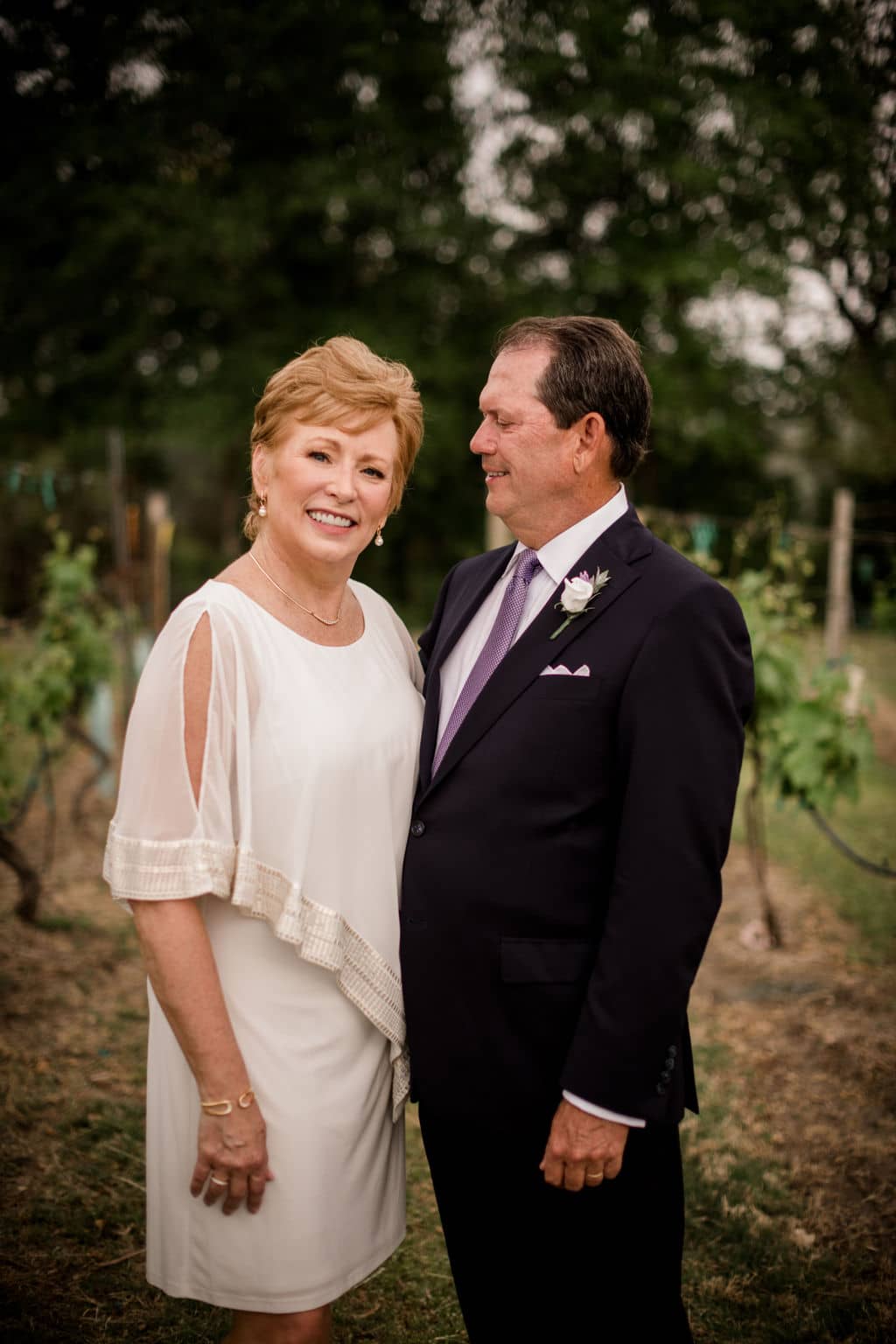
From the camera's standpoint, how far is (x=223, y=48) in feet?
50.6

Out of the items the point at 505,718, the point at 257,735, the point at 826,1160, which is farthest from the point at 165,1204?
the point at 826,1160

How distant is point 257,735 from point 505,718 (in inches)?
19.2

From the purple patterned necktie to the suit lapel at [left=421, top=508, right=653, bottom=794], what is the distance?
0.06 metres

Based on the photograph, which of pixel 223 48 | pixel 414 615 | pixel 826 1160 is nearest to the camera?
pixel 826 1160

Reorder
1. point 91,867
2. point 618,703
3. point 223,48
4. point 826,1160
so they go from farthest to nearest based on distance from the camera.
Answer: point 223,48
point 91,867
point 826,1160
point 618,703

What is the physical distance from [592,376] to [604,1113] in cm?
147

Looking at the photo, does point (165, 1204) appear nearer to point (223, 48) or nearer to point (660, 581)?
point (660, 581)

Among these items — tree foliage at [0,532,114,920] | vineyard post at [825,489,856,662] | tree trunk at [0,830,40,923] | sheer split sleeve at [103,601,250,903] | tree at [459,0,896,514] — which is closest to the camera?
sheer split sleeve at [103,601,250,903]

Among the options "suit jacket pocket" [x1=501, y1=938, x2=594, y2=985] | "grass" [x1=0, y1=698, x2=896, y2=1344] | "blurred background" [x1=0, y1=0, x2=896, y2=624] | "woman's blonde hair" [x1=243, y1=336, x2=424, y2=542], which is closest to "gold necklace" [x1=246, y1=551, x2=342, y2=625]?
"woman's blonde hair" [x1=243, y1=336, x2=424, y2=542]

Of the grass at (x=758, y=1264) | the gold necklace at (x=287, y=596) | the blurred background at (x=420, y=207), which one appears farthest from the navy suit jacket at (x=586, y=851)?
the blurred background at (x=420, y=207)

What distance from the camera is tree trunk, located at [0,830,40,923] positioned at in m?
4.71

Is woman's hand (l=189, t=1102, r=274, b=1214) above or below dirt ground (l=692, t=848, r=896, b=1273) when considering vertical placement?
above

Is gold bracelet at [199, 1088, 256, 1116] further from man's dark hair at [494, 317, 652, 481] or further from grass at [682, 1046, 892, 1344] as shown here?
grass at [682, 1046, 892, 1344]

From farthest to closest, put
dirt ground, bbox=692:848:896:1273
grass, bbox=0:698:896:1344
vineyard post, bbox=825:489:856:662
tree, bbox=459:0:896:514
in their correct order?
tree, bbox=459:0:896:514, vineyard post, bbox=825:489:856:662, dirt ground, bbox=692:848:896:1273, grass, bbox=0:698:896:1344
